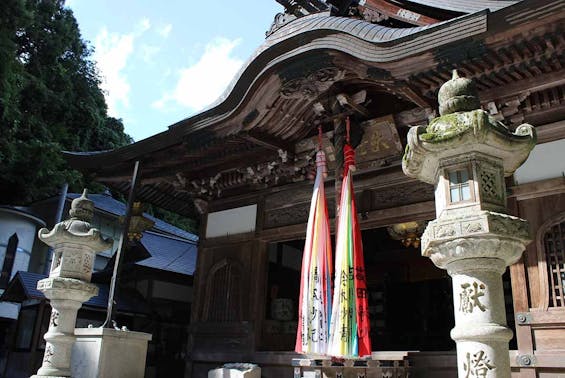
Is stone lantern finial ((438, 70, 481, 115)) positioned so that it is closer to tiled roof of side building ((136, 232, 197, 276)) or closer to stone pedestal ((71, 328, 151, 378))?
stone pedestal ((71, 328, 151, 378))

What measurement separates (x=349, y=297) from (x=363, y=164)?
268 centimetres

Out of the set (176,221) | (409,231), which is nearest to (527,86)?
(409,231)

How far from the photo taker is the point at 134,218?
10.1 metres

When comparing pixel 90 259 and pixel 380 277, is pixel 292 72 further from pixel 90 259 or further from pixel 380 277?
pixel 380 277

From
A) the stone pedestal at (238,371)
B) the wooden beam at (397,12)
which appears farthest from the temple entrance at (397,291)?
the wooden beam at (397,12)

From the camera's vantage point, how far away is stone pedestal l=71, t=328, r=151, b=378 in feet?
24.1

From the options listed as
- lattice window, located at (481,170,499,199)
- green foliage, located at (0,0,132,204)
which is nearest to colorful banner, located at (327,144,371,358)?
lattice window, located at (481,170,499,199)

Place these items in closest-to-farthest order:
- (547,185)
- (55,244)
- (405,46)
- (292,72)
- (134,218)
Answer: (405,46) < (547,185) < (292,72) < (55,244) < (134,218)

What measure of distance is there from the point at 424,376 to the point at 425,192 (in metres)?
2.58

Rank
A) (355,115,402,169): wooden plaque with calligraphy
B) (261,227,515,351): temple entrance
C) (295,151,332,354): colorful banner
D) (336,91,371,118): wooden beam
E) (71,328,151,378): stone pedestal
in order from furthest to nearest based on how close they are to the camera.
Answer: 1. (261,227,515,351): temple entrance
2. (355,115,402,169): wooden plaque with calligraphy
3. (71,328,151,378): stone pedestal
4. (336,91,371,118): wooden beam
5. (295,151,332,354): colorful banner

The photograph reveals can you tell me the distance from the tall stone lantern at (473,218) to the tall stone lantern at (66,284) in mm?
5134

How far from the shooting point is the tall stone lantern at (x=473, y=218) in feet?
11.3

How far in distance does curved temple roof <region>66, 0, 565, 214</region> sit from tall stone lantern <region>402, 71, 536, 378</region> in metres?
1.53

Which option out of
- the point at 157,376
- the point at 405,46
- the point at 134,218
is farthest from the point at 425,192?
the point at 157,376
